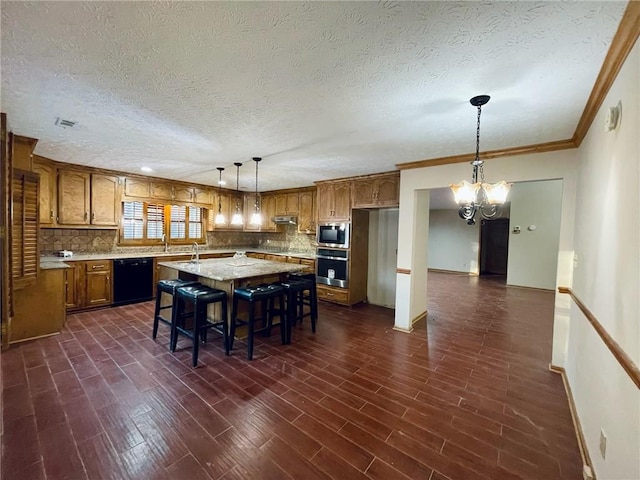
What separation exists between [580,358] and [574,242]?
1.13m

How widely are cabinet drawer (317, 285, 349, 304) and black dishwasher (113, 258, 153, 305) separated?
3.25 metres

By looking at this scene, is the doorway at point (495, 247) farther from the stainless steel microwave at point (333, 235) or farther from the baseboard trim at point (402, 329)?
the baseboard trim at point (402, 329)

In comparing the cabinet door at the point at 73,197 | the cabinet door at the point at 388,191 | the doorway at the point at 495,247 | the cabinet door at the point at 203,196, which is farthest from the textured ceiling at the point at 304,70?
the doorway at the point at 495,247

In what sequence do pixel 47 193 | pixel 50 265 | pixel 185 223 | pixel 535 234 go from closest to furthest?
pixel 50 265
pixel 47 193
pixel 185 223
pixel 535 234

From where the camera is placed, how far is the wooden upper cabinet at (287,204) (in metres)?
6.34

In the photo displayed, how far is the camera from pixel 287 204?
6520 mm

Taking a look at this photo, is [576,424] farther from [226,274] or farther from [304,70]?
[226,274]

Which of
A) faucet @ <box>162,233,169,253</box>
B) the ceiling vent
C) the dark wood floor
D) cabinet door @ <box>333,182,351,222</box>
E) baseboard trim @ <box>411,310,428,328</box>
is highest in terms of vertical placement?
the ceiling vent

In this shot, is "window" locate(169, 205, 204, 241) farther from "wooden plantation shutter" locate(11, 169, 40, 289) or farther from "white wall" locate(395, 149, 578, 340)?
"white wall" locate(395, 149, 578, 340)

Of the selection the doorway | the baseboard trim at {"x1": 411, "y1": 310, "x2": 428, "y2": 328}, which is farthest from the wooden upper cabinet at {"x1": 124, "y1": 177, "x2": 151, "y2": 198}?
the doorway

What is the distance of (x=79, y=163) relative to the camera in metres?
4.41

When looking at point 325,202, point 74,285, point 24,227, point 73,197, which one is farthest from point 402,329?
point 73,197

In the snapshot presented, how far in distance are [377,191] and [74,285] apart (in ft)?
16.9

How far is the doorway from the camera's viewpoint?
393 inches
